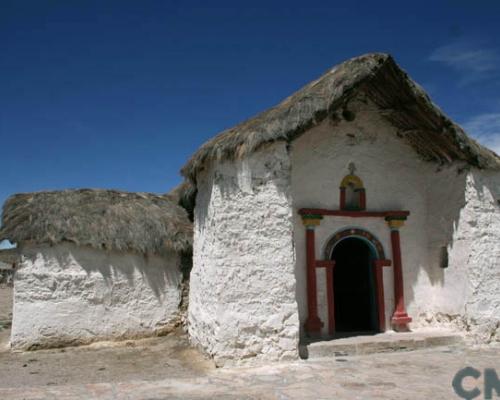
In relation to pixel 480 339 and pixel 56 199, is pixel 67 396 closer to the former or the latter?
pixel 56 199

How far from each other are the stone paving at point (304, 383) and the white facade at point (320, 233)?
489 mm

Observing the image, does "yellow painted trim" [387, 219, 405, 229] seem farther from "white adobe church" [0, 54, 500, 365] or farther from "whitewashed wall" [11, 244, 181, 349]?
"whitewashed wall" [11, 244, 181, 349]

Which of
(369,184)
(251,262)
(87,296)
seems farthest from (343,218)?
(87,296)

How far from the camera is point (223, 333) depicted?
6.27 meters

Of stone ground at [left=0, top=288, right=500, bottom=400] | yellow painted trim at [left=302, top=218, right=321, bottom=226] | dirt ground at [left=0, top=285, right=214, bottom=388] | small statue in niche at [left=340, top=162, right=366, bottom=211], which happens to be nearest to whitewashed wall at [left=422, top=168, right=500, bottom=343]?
stone ground at [left=0, top=288, right=500, bottom=400]

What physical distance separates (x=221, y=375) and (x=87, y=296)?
376cm

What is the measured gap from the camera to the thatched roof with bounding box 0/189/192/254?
8484 mm

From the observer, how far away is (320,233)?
799 centimetres

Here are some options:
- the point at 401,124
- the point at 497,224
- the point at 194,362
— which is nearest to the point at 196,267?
the point at 194,362

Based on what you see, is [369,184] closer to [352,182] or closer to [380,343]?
[352,182]

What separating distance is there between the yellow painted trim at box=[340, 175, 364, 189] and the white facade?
9cm

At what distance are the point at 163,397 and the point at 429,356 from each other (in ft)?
13.6

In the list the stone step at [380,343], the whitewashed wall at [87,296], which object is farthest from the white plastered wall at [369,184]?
the whitewashed wall at [87,296]

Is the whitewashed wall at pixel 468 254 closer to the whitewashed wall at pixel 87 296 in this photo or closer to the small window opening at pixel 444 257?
the small window opening at pixel 444 257
